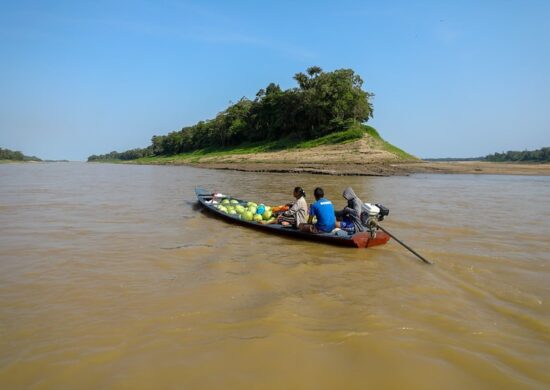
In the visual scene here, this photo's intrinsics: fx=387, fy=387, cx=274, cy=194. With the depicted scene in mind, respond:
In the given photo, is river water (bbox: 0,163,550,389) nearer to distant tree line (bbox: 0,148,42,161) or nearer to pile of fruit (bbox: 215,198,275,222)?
pile of fruit (bbox: 215,198,275,222)

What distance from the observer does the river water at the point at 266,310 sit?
353cm

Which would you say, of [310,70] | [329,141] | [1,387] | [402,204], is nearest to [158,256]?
[1,387]

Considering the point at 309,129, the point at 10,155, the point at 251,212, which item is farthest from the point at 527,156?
the point at 10,155

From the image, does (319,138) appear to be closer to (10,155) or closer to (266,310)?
(266,310)

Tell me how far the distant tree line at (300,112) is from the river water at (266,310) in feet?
116

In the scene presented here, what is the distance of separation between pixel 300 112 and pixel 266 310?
1815 inches

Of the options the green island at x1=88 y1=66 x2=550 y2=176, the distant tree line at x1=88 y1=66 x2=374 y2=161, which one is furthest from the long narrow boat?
the distant tree line at x1=88 y1=66 x2=374 y2=161

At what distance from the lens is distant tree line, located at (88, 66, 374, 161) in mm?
43531

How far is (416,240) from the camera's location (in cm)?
898

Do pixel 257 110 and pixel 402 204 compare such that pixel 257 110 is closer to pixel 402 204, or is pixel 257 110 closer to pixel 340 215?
pixel 402 204

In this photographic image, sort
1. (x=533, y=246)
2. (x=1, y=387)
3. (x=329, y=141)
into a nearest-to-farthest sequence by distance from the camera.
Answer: (x=1, y=387) → (x=533, y=246) → (x=329, y=141)

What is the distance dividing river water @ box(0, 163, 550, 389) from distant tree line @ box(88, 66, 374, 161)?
35370mm

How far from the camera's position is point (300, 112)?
4928 cm

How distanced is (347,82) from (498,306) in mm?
41119
